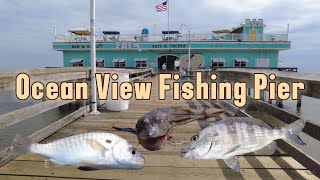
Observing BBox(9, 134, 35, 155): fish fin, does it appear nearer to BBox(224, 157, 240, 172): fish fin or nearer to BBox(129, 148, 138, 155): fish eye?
BBox(129, 148, 138, 155): fish eye

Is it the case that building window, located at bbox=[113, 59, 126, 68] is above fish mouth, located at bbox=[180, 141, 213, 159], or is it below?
above

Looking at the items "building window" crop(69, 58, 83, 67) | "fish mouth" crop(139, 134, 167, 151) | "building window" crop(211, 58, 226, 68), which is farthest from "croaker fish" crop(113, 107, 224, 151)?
"building window" crop(69, 58, 83, 67)

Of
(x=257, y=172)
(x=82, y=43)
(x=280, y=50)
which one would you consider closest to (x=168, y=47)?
(x=82, y=43)

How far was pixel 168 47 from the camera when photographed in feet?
Answer: 147

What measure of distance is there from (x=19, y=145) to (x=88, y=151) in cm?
18

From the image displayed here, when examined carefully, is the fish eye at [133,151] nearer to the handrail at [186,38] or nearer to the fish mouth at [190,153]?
the fish mouth at [190,153]

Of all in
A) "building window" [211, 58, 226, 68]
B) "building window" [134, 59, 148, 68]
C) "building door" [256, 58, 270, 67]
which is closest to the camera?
"building door" [256, 58, 270, 67]

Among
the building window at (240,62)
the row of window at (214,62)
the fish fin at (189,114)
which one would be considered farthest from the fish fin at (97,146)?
the building window at (240,62)

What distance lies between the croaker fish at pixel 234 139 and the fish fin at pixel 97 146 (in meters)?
0.22

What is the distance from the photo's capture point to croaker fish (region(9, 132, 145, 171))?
854 millimetres

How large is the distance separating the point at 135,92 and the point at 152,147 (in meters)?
0.19

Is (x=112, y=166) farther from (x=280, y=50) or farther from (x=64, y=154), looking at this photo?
(x=280, y=50)

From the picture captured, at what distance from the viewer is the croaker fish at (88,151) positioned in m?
0.85

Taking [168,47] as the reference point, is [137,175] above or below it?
below
